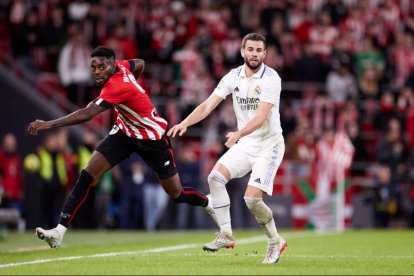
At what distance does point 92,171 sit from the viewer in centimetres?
1230

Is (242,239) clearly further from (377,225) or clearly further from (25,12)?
(25,12)

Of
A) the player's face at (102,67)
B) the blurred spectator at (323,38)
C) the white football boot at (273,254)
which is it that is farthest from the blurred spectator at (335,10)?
the white football boot at (273,254)

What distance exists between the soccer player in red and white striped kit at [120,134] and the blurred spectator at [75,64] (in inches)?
405

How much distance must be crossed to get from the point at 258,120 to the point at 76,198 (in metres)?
2.63

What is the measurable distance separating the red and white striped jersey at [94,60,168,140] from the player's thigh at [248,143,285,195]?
1735mm

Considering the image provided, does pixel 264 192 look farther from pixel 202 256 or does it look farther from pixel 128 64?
pixel 128 64

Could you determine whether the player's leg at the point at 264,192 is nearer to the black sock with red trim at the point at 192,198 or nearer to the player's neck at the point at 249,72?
the player's neck at the point at 249,72

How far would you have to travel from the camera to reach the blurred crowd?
877 inches

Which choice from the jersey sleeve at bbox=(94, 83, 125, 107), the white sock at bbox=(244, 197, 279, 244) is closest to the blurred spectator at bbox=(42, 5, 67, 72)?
the jersey sleeve at bbox=(94, 83, 125, 107)

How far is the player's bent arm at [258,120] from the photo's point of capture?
10.8 metres

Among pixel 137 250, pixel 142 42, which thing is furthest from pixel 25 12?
pixel 137 250

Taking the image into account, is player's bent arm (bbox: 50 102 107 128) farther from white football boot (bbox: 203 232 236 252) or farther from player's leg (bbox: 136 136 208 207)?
white football boot (bbox: 203 232 236 252)

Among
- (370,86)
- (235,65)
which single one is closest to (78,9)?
(235,65)

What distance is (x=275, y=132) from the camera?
11.4 meters
